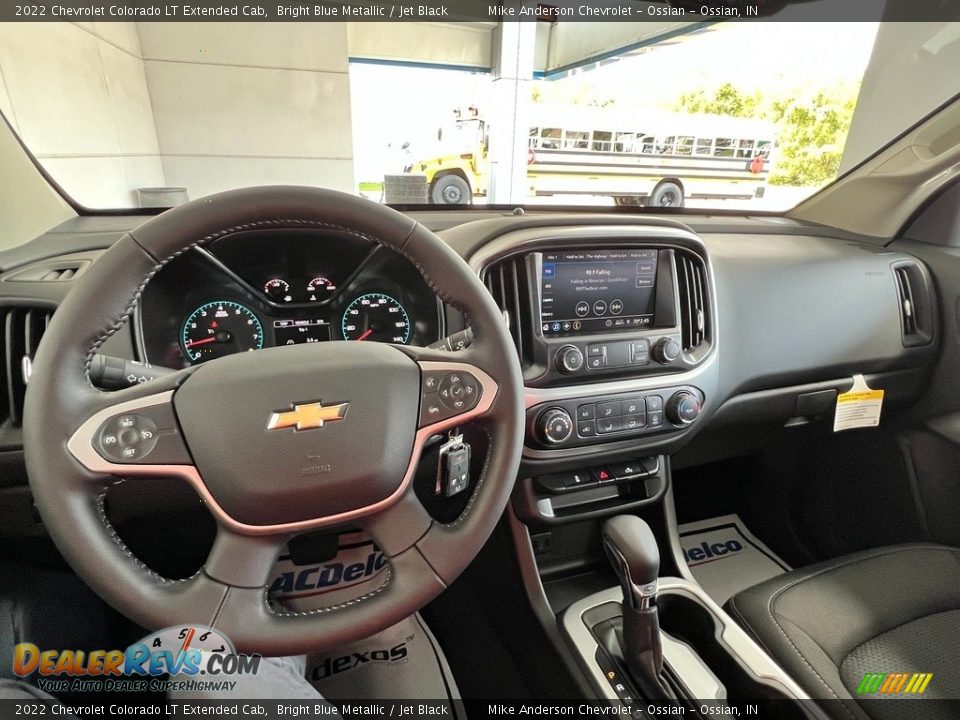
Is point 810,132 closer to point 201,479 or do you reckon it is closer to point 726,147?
point 726,147

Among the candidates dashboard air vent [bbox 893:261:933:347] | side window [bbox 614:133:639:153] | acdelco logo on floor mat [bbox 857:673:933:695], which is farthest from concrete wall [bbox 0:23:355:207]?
acdelco logo on floor mat [bbox 857:673:933:695]

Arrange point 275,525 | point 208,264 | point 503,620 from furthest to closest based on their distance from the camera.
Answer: point 503,620, point 208,264, point 275,525

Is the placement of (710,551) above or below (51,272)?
below

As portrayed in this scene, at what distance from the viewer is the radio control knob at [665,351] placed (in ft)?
4.26

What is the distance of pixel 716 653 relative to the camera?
1.24m

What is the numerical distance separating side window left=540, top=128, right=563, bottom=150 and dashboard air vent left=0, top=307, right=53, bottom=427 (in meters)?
4.58

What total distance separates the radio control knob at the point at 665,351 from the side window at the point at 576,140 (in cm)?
399

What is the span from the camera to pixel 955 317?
1663 millimetres

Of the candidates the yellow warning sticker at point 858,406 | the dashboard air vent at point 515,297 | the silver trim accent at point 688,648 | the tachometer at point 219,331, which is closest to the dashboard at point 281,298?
the tachometer at point 219,331

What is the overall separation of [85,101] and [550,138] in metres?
3.57

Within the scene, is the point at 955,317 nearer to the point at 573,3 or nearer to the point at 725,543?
the point at 725,543

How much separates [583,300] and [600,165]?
394cm

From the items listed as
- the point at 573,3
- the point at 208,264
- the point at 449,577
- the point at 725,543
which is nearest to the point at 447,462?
the point at 449,577

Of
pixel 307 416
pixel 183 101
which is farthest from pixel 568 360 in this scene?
pixel 183 101
